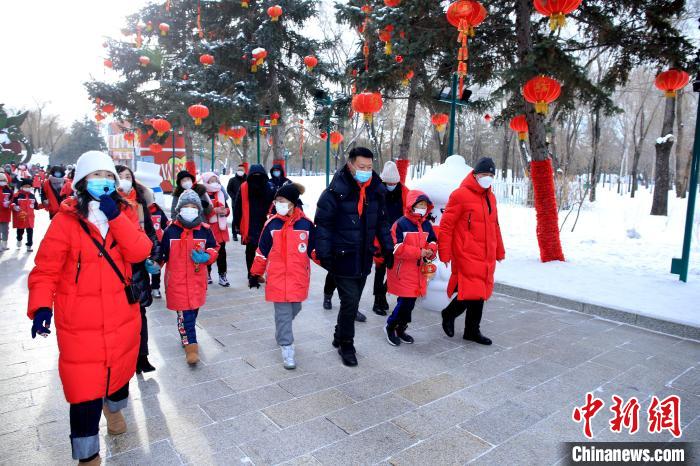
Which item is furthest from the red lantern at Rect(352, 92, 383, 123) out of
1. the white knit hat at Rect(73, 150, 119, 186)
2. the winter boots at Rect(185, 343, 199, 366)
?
the white knit hat at Rect(73, 150, 119, 186)

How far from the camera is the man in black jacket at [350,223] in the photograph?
160 inches

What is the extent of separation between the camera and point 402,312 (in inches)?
190

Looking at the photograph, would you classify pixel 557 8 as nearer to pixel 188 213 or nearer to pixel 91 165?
pixel 188 213

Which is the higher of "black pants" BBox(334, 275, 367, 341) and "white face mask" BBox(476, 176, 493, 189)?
"white face mask" BBox(476, 176, 493, 189)

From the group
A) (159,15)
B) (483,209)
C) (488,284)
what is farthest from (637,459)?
(159,15)

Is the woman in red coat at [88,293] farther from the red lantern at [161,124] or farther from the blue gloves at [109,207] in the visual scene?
the red lantern at [161,124]

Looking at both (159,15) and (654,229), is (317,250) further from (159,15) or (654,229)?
(159,15)

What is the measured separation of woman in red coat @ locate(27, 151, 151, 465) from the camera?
246 centimetres

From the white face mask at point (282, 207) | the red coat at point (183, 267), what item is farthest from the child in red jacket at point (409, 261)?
the red coat at point (183, 267)

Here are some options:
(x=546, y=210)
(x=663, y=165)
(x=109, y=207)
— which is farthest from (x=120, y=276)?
(x=663, y=165)

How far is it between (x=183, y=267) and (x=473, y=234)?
2808 mm

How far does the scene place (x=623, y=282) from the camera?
723 cm

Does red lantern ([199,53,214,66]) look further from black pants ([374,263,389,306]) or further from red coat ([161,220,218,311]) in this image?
red coat ([161,220,218,311])

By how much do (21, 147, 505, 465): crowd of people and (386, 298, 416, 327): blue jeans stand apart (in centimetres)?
1
